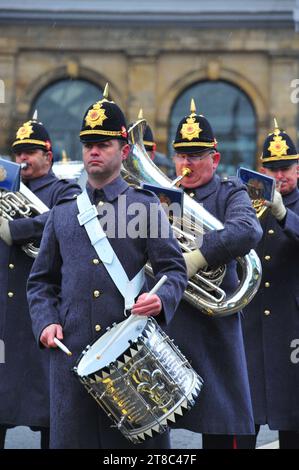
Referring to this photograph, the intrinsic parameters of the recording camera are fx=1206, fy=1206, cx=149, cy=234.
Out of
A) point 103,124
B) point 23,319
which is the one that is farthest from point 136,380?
point 23,319

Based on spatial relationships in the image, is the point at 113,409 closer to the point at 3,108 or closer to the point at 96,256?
the point at 96,256


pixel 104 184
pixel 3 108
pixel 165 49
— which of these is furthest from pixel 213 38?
pixel 104 184

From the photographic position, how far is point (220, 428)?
6035 mm

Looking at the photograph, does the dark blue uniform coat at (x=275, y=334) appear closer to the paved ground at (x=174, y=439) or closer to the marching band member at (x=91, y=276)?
the paved ground at (x=174, y=439)

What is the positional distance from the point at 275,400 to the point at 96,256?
2.41 metres

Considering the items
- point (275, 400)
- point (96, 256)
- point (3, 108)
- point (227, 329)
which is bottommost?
point (275, 400)

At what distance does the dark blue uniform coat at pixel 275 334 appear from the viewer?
278 inches

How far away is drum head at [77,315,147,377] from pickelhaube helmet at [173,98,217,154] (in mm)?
Result: 1741

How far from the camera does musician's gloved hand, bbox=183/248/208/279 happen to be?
593 centimetres

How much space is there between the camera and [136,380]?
474cm

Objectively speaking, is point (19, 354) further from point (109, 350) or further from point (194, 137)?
point (109, 350)

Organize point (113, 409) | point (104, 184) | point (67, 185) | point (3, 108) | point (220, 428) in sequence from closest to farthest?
point (113, 409) < point (104, 184) < point (220, 428) < point (67, 185) < point (3, 108)

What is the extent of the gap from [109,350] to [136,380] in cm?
16

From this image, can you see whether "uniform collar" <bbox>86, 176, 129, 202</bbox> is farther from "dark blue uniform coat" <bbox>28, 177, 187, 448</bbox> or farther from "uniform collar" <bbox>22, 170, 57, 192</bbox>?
"uniform collar" <bbox>22, 170, 57, 192</bbox>
